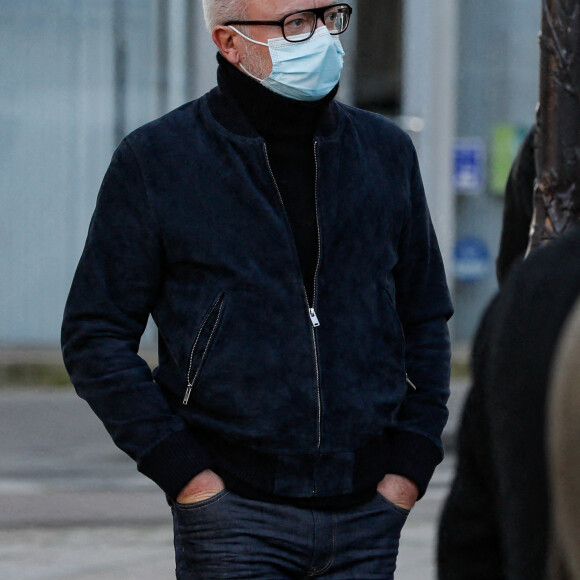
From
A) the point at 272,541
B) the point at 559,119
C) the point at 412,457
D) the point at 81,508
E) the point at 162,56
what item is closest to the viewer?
the point at 272,541

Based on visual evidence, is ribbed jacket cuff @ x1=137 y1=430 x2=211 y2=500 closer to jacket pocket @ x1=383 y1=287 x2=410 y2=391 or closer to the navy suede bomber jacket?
the navy suede bomber jacket

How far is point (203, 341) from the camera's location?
2795mm

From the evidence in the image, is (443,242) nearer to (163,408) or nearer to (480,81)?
(480,81)

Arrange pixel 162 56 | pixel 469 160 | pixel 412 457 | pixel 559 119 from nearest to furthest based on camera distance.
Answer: pixel 412 457
pixel 559 119
pixel 162 56
pixel 469 160

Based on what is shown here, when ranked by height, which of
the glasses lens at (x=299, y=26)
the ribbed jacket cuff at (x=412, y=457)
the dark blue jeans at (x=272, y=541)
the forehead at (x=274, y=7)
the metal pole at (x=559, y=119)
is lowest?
the dark blue jeans at (x=272, y=541)

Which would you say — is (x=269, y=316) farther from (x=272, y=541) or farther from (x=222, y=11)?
(x=222, y=11)

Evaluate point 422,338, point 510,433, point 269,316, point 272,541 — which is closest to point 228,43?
point 269,316

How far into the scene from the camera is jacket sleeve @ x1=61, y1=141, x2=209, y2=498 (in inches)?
112

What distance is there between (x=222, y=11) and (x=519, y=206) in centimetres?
A: 114

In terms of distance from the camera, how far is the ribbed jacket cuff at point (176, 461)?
9.16 feet

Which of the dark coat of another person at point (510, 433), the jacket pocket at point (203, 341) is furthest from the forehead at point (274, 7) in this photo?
the dark coat of another person at point (510, 433)

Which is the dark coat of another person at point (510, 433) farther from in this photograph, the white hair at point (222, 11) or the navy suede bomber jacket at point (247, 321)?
the white hair at point (222, 11)

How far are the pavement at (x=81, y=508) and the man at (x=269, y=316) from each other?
223 cm

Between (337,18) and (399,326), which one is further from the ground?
(337,18)
